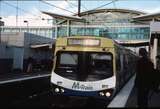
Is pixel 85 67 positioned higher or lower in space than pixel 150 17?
lower

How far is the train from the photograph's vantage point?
48.8 feet

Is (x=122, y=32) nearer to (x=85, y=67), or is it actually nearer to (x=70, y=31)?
(x=70, y=31)

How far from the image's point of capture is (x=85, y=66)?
15.1 m

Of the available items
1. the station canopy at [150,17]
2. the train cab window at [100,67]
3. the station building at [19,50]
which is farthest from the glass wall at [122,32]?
the train cab window at [100,67]

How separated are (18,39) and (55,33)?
45.3 meters

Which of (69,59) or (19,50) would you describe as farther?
(19,50)

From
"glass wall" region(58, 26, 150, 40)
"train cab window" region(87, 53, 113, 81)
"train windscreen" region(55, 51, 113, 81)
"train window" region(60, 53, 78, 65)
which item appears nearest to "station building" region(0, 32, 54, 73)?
"train window" region(60, 53, 78, 65)

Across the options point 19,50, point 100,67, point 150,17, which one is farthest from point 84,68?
point 150,17

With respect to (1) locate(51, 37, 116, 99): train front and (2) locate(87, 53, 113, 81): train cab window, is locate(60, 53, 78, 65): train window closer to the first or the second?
(1) locate(51, 37, 116, 99): train front

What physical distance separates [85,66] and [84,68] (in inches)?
3.2

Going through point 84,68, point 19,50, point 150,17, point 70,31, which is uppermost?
point 150,17

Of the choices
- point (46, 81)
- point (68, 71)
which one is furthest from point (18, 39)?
point (68, 71)

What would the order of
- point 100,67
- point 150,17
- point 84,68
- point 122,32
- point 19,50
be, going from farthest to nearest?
point 150,17 < point 122,32 < point 19,50 < point 100,67 < point 84,68

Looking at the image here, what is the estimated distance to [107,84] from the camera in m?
14.9
